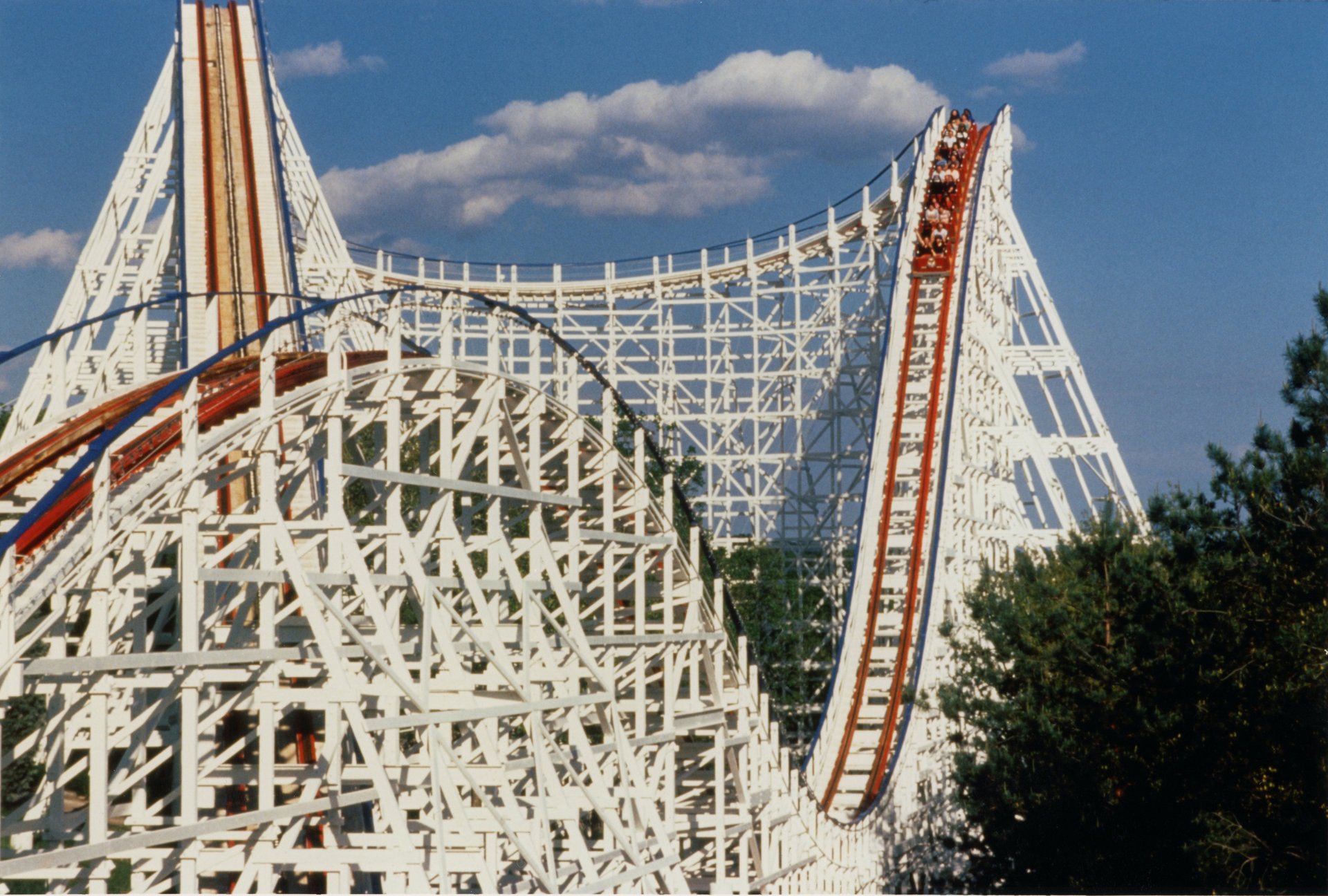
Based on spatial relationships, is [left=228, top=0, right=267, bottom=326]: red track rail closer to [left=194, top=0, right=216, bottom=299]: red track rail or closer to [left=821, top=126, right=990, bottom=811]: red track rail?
[left=194, top=0, right=216, bottom=299]: red track rail

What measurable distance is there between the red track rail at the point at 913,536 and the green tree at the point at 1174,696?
883 mm

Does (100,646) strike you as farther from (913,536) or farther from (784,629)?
(784,629)

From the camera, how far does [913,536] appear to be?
1622cm

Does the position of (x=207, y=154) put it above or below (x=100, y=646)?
above

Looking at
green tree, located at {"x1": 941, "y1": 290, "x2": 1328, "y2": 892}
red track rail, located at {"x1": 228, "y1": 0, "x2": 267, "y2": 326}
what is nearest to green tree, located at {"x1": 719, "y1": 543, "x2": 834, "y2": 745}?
green tree, located at {"x1": 941, "y1": 290, "x2": 1328, "y2": 892}

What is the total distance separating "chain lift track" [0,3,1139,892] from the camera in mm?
7211

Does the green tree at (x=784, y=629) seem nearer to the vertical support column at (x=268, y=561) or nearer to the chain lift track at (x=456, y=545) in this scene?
the chain lift track at (x=456, y=545)

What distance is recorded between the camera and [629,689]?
17.1 meters

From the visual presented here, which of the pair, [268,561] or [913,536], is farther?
[913,536]

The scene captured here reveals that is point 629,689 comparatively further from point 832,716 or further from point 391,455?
point 391,455

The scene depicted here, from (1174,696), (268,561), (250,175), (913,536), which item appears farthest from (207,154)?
(1174,696)

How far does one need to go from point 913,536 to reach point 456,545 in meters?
8.27

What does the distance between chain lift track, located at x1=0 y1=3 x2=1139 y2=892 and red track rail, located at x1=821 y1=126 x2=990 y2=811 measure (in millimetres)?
47

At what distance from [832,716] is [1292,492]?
607cm
